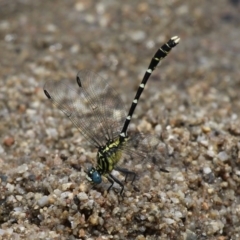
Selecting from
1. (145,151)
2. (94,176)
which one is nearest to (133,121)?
(145,151)

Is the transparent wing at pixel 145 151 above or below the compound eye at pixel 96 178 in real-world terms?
above

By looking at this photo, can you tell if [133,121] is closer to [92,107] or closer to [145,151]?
[92,107]

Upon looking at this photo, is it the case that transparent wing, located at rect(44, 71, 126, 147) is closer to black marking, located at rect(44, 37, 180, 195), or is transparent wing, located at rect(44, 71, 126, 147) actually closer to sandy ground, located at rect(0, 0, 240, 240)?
black marking, located at rect(44, 37, 180, 195)

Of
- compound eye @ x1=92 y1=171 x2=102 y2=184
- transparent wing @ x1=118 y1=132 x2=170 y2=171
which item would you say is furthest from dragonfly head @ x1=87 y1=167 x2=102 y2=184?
transparent wing @ x1=118 y1=132 x2=170 y2=171

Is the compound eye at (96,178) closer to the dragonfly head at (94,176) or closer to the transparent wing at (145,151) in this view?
the dragonfly head at (94,176)

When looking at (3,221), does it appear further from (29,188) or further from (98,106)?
(98,106)

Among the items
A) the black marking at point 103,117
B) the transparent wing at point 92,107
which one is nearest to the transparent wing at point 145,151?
the black marking at point 103,117

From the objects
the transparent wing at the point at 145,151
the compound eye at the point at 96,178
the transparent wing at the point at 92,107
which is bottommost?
the compound eye at the point at 96,178
